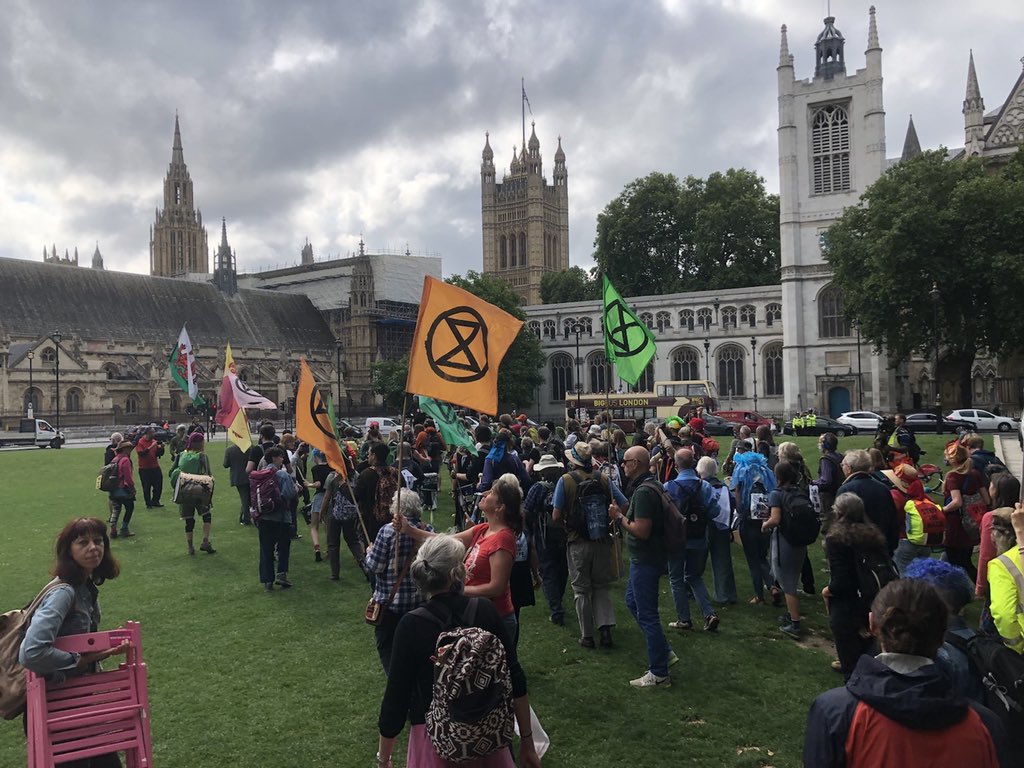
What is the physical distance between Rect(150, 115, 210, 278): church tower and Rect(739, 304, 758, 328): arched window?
77722 millimetres

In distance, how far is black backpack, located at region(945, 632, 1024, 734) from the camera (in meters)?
3.36

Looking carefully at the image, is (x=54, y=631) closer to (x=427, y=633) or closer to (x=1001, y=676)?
(x=427, y=633)

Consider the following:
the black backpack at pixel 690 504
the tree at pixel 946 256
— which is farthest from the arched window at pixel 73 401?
the black backpack at pixel 690 504

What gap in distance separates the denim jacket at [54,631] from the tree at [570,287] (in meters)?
71.0

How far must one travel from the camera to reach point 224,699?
6469 mm

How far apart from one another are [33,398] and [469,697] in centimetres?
6023

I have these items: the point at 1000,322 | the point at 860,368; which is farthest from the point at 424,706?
the point at 860,368

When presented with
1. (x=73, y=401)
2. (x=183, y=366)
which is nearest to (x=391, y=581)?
(x=183, y=366)

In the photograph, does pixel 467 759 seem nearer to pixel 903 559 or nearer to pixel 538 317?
pixel 903 559

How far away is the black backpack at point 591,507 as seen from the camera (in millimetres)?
7055

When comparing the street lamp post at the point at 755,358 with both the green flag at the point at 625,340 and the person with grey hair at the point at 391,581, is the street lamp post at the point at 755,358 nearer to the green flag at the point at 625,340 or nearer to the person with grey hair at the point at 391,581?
the green flag at the point at 625,340

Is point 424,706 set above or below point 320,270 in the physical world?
below

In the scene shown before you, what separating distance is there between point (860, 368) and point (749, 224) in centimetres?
2076

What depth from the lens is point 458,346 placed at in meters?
6.36
